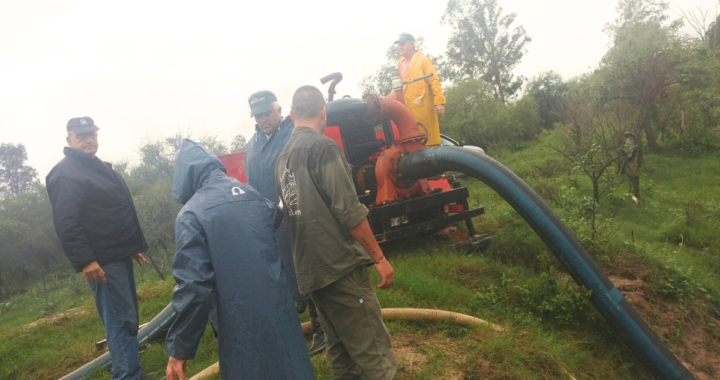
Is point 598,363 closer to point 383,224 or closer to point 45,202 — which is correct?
point 383,224

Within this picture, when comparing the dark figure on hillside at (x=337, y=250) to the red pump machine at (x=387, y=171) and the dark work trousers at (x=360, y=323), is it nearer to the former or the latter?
the dark work trousers at (x=360, y=323)

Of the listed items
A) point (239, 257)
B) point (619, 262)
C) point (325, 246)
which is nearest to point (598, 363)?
point (619, 262)

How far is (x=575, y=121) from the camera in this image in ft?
26.3

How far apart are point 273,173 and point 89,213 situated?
4.18 feet

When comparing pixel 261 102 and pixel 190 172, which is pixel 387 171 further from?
pixel 190 172

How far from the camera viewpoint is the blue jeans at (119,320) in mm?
2783

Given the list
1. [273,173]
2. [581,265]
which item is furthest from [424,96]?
[273,173]

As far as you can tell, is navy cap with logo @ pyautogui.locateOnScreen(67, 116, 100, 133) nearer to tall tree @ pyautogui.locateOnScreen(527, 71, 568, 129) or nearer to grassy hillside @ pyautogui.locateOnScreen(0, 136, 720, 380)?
grassy hillside @ pyautogui.locateOnScreen(0, 136, 720, 380)

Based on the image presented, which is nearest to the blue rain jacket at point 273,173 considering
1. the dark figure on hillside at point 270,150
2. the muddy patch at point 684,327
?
the dark figure on hillside at point 270,150

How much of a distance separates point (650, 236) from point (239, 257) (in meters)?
6.63

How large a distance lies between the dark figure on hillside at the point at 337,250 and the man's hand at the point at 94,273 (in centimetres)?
148

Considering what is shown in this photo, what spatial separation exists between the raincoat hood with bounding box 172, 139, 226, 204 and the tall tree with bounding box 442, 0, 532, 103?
26226mm

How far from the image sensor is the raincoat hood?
1.94 m

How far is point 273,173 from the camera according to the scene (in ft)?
9.68
